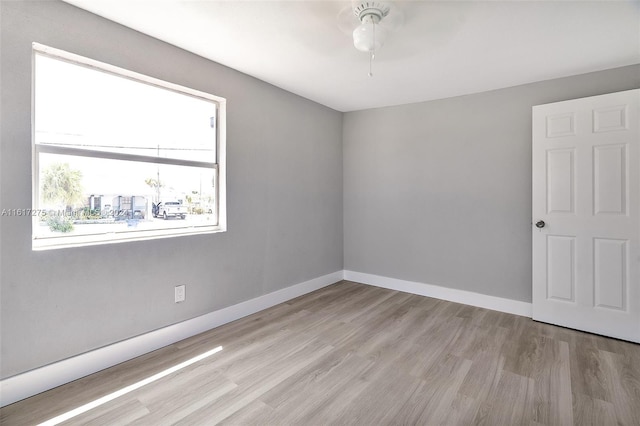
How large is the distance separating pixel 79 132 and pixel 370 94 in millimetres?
2851

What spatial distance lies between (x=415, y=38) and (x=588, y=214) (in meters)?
2.26

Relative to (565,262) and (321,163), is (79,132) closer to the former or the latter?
(321,163)

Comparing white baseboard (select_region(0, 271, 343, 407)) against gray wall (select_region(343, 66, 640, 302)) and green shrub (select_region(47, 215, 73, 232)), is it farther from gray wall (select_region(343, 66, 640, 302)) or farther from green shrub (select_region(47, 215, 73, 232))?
gray wall (select_region(343, 66, 640, 302))

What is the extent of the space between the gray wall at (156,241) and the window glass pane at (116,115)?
0.14 metres

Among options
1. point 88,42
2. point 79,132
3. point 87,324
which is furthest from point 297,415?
point 88,42

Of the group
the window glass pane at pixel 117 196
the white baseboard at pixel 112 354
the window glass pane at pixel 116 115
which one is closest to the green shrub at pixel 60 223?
the window glass pane at pixel 117 196

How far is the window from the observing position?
193cm

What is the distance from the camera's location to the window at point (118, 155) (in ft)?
6.32

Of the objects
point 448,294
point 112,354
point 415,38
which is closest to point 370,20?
point 415,38

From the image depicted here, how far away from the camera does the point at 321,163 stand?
158 inches

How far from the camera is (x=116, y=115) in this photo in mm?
2229

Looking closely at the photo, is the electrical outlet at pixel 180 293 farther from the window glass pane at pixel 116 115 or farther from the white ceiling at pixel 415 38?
the white ceiling at pixel 415 38

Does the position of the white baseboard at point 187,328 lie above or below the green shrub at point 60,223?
below

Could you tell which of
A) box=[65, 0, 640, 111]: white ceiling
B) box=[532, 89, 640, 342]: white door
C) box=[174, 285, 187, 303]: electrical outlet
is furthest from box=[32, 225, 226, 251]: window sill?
box=[532, 89, 640, 342]: white door
